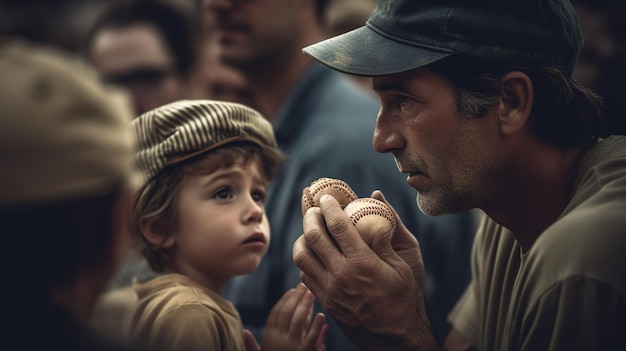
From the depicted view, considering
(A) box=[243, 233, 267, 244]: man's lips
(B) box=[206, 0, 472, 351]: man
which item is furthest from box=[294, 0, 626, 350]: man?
(B) box=[206, 0, 472, 351]: man

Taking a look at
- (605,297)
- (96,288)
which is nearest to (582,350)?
(605,297)

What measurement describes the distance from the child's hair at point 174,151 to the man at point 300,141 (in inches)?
48.0

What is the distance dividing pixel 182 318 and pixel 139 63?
4.39 meters

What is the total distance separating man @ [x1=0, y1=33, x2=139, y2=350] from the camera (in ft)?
6.42

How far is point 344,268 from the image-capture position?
2.96 m

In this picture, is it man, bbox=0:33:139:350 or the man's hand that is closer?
man, bbox=0:33:139:350

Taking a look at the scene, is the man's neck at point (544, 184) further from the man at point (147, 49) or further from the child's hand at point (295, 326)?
the man at point (147, 49)

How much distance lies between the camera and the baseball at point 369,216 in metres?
2.99

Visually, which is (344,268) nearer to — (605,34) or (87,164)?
(87,164)

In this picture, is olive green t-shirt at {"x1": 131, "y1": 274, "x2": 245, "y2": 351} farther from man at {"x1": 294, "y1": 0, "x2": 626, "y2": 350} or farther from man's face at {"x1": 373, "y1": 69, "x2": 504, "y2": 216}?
man's face at {"x1": 373, "y1": 69, "x2": 504, "y2": 216}

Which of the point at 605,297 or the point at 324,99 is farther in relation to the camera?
the point at 324,99

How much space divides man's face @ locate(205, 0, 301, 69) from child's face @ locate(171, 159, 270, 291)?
1934 mm

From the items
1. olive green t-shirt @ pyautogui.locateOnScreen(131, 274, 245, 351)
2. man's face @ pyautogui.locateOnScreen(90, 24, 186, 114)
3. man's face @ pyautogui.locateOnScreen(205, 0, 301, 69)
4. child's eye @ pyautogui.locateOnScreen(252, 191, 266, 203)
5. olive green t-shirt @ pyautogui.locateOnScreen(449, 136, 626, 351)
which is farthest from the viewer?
man's face @ pyautogui.locateOnScreen(90, 24, 186, 114)

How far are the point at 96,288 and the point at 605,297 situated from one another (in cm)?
137
